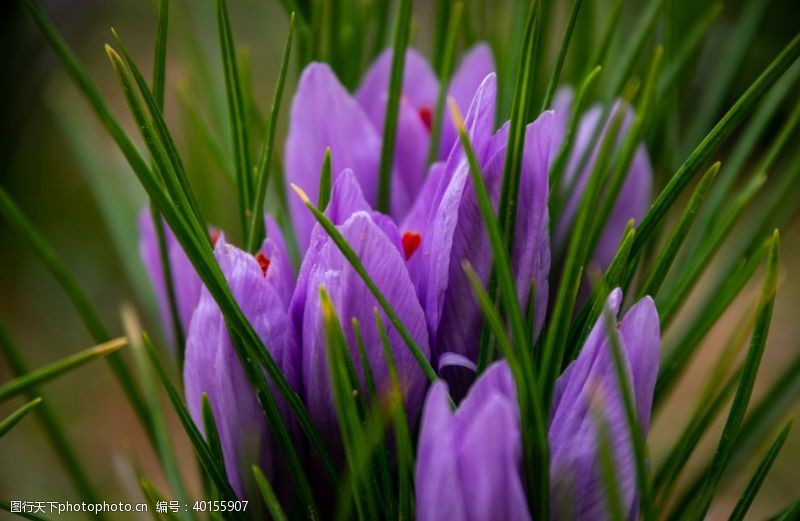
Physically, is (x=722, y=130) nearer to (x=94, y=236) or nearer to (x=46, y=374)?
(x=46, y=374)

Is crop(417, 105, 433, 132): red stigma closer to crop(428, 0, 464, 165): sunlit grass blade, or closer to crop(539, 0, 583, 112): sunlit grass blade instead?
crop(428, 0, 464, 165): sunlit grass blade

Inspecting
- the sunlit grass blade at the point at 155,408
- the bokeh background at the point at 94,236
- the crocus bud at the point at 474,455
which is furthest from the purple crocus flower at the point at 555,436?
the bokeh background at the point at 94,236

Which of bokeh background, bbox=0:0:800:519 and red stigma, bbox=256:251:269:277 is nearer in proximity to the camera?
red stigma, bbox=256:251:269:277

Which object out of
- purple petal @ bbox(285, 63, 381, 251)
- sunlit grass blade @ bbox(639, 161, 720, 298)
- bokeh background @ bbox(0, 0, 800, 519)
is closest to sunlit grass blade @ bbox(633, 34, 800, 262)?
sunlit grass blade @ bbox(639, 161, 720, 298)

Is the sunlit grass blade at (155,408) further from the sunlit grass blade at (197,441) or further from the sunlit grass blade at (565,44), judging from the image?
the sunlit grass blade at (565,44)

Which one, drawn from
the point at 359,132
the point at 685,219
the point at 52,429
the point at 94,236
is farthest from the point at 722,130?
the point at 94,236

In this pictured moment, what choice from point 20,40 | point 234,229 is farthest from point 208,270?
Answer: point 20,40
